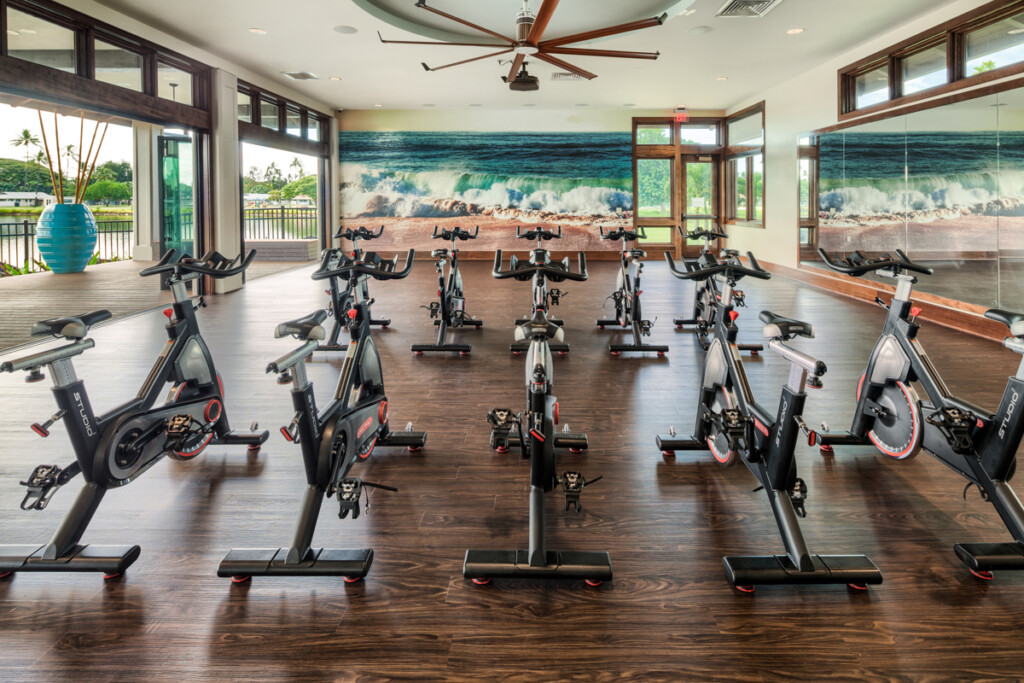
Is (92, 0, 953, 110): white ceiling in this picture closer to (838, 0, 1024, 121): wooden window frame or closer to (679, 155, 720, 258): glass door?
(838, 0, 1024, 121): wooden window frame

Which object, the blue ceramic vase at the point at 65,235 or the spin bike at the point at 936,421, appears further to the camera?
the blue ceramic vase at the point at 65,235

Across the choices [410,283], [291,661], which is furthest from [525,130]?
[291,661]

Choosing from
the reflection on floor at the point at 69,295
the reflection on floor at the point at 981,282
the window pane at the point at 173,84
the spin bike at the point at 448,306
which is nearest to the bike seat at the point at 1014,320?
the reflection on floor at the point at 981,282

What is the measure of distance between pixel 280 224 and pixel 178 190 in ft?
24.8

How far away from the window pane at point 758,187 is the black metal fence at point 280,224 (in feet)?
33.2

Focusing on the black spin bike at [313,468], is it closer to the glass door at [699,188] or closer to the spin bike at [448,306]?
the spin bike at [448,306]

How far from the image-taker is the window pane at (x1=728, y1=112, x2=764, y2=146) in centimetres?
1277

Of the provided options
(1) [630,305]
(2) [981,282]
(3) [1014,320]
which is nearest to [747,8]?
(1) [630,305]

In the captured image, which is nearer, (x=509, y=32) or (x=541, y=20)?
(x=541, y=20)

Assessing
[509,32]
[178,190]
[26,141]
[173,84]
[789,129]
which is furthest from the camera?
[26,141]

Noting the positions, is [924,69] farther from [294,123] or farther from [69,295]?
[69,295]

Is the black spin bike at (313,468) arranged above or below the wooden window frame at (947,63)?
below

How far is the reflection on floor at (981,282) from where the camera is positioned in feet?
19.1

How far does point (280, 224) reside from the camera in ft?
54.3
